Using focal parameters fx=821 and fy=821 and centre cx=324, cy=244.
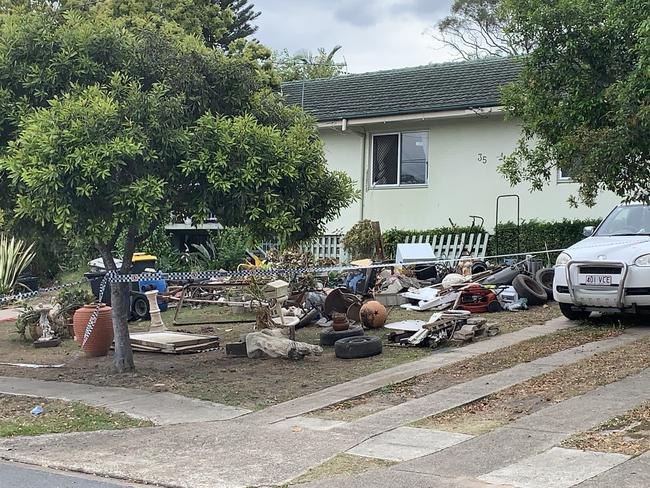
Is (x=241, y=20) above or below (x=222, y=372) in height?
above

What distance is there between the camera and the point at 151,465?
22.0 ft

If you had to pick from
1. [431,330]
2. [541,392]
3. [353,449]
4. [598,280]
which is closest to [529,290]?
[598,280]

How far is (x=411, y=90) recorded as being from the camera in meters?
21.4

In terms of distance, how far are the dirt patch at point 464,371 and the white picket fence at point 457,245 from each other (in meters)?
6.62

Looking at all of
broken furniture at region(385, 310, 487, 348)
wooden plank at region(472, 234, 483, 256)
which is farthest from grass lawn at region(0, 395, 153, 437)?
wooden plank at region(472, 234, 483, 256)

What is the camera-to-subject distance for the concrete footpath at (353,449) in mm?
6039

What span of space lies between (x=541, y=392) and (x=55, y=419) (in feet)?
16.6

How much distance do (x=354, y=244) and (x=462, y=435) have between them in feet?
40.1

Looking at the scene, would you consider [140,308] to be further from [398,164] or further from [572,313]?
[398,164]

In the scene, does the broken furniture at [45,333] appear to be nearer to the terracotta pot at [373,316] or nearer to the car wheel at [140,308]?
the car wheel at [140,308]

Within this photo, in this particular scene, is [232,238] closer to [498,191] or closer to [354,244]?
[354,244]

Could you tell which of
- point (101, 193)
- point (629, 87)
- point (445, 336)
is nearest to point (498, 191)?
point (445, 336)

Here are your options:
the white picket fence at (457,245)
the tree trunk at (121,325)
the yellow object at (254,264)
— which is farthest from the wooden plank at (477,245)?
the tree trunk at (121,325)

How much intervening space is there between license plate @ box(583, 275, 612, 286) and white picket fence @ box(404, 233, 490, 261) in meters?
6.76
